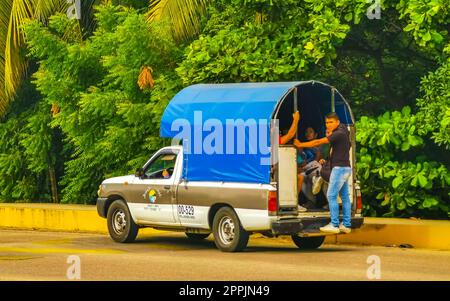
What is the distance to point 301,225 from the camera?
17.1m

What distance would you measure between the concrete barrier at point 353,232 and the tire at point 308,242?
890 mm

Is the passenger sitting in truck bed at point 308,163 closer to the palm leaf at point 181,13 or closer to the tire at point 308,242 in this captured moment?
the tire at point 308,242

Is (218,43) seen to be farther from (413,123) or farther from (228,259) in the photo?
(228,259)

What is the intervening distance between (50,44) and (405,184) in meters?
→ 7.93

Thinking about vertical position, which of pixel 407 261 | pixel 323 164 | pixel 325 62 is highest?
pixel 325 62

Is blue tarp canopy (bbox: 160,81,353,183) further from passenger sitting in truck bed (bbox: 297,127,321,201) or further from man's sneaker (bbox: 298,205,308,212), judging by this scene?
man's sneaker (bbox: 298,205,308,212)

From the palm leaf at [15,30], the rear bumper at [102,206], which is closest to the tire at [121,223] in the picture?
the rear bumper at [102,206]

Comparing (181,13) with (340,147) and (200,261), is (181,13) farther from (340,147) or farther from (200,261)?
(200,261)

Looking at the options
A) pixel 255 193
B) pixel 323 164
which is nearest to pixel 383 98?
pixel 323 164

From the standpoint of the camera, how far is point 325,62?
21.0m

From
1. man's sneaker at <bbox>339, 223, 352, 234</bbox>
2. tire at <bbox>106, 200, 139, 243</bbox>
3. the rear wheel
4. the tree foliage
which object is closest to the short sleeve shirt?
man's sneaker at <bbox>339, 223, 352, 234</bbox>

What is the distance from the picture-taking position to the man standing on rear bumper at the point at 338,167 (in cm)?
1750

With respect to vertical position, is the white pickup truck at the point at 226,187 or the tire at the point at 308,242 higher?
the white pickup truck at the point at 226,187

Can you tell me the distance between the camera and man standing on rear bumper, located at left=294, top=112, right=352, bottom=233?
57.4 ft
